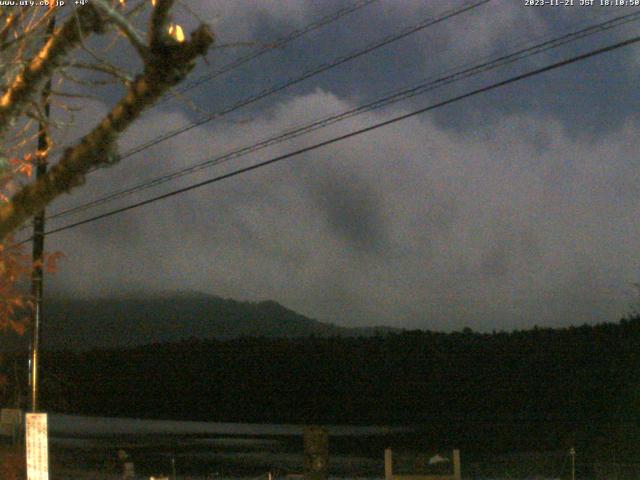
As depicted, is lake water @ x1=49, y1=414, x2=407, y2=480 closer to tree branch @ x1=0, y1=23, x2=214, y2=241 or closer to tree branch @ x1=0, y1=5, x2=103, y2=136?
tree branch @ x1=0, y1=5, x2=103, y2=136

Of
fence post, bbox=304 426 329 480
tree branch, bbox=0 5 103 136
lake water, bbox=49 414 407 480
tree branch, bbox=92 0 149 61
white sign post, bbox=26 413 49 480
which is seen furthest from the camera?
lake water, bbox=49 414 407 480

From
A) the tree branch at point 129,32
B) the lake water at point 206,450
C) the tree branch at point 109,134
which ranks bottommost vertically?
the lake water at point 206,450

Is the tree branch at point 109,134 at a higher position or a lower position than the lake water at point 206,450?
higher

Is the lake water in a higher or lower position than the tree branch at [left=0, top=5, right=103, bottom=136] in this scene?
lower

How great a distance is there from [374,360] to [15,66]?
7398 cm

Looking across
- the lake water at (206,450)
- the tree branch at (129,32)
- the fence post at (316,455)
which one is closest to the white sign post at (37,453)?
the fence post at (316,455)

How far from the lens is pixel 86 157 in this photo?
277 inches

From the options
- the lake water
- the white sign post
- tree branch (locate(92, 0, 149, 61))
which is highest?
tree branch (locate(92, 0, 149, 61))

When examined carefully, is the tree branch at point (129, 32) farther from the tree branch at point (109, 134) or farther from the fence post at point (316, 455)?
the fence post at point (316, 455)

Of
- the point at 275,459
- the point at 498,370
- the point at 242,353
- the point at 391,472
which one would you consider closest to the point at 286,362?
the point at 242,353

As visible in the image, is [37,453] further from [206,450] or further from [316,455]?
[206,450]

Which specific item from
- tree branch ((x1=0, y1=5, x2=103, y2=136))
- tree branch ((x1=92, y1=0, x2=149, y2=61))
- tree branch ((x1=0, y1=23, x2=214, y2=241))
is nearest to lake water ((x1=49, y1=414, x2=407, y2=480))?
tree branch ((x1=0, y1=5, x2=103, y2=136))

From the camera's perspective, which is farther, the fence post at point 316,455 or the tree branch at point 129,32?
the fence post at point 316,455

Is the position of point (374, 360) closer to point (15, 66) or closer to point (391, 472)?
point (391, 472)
